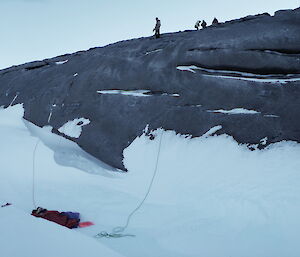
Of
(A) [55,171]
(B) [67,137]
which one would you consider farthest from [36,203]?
(B) [67,137]

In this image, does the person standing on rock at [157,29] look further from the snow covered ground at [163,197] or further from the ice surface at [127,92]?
the snow covered ground at [163,197]

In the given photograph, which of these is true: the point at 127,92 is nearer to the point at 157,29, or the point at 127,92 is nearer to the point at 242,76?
the point at 157,29

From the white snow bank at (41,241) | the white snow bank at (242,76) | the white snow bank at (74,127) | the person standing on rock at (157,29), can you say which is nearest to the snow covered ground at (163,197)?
the white snow bank at (41,241)

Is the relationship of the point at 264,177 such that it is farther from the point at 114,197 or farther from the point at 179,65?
the point at 179,65

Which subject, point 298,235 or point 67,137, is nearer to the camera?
point 298,235

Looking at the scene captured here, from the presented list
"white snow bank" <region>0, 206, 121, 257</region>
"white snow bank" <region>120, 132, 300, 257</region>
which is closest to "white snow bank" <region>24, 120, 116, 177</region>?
"white snow bank" <region>120, 132, 300, 257</region>

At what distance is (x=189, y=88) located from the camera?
16.8m

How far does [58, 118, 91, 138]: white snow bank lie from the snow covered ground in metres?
0.62

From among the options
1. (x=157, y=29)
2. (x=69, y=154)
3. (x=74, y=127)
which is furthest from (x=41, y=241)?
(x=157, y=29)

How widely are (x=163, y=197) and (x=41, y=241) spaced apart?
7957 millimetres

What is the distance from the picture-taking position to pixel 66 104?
66.6ft

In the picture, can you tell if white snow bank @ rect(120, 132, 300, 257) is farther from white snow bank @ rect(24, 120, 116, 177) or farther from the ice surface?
the ice surface

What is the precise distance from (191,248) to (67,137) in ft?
39.8

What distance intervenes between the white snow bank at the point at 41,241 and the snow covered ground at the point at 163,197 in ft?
0.06
